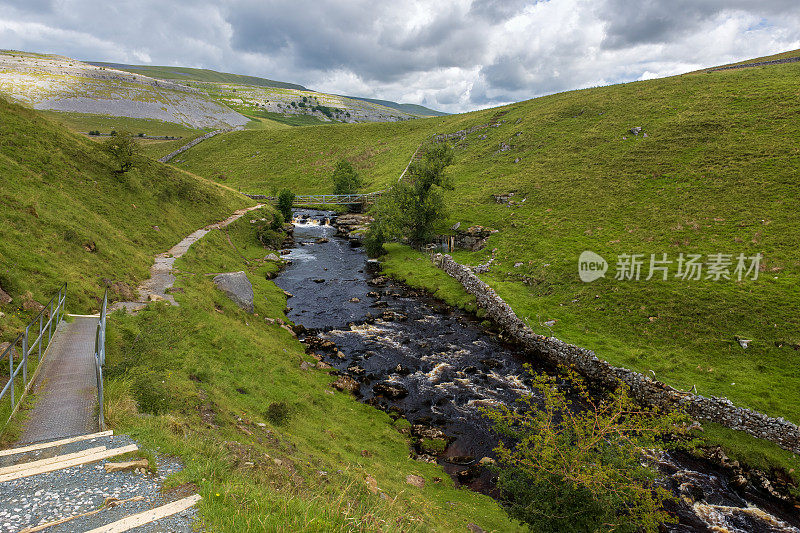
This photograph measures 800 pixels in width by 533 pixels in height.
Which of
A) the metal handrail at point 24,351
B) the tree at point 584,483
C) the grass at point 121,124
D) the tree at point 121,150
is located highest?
the grass at point 121,124

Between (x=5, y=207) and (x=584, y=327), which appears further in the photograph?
(x=584, y=327)

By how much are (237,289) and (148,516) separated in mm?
27235

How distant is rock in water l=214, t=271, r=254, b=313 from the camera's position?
31.2 m

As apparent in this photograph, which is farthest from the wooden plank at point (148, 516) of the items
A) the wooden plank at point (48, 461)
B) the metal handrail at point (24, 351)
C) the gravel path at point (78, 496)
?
the metal handrail at point (24, 351)

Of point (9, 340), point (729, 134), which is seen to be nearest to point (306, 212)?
point (9, 340)

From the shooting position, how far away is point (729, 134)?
52188mm

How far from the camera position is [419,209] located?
54281 mm

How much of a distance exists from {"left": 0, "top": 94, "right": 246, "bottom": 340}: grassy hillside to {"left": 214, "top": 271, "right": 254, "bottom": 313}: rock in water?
5939 mm

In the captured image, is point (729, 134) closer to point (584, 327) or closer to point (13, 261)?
point (584, 327)

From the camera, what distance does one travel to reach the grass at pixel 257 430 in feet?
27.2

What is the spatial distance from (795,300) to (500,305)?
22009mm

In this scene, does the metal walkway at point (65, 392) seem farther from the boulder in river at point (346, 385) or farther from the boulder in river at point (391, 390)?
the boulder in river at point (391, 390)

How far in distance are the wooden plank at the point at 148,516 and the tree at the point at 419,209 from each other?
48.6 meters

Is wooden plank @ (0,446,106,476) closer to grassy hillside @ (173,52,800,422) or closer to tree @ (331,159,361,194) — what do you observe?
grassy hillside @ (173,52,800,422)
